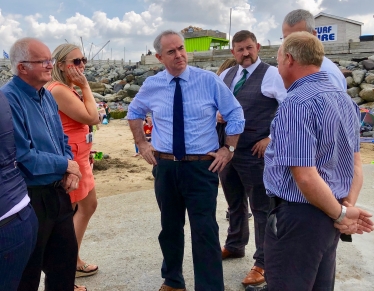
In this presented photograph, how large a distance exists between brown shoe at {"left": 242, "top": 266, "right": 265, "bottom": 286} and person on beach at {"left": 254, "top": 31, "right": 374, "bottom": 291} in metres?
1.33

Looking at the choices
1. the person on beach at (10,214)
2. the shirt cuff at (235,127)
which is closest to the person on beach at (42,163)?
the person on beach at (10,214)

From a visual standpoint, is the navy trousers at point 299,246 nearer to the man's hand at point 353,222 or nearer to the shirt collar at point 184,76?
the man's hand at point 353,222

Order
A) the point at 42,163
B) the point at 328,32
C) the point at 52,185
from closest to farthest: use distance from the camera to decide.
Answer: the point at 42,163
the point at 52,185
the point at 328,32

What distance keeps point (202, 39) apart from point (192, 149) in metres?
34.0

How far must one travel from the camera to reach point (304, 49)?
2096 mm

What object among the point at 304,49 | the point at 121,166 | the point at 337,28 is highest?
the point at 337,28

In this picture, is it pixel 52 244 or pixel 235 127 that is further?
pixel 235 127

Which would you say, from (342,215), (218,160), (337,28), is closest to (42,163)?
(218,160)

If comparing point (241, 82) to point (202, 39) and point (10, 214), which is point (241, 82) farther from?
point (202, 39)

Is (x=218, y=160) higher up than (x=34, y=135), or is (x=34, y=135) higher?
(x=34, y=135)

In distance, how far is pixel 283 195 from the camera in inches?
86.2

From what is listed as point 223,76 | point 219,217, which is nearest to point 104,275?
point 219,217

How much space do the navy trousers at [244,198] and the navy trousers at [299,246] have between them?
1.34 meters

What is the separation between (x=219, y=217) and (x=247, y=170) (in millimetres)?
1800
